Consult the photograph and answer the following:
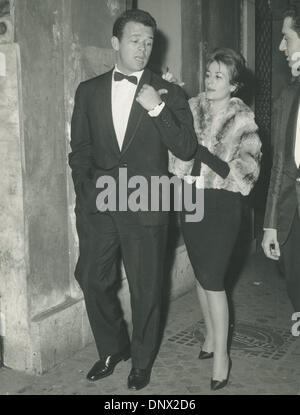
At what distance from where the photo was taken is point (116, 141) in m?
3.86

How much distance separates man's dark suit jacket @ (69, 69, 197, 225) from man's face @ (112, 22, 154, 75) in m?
0.14

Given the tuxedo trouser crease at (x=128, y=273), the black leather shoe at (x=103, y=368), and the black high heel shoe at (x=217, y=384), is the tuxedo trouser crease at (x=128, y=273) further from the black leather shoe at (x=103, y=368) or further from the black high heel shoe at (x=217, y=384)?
the black high heel shoe at (x=217, y=384)

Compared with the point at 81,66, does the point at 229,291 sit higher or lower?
lower

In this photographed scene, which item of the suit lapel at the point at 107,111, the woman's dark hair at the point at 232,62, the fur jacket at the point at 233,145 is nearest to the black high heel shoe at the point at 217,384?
the fur jacket at the point at 233,145

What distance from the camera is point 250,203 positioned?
8133 mm

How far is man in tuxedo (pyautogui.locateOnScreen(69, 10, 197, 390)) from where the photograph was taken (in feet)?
12.5

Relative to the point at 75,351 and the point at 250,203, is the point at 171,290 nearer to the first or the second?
the point at 75,351

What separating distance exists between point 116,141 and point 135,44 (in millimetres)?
658

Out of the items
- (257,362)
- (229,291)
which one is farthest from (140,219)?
(229,291)

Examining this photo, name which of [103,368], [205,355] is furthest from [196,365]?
[103,368]

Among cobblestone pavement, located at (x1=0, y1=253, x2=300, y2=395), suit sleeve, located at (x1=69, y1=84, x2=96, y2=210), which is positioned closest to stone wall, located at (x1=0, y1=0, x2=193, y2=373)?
cobblestone pavement, located at (x1=0, y1=253, x2=300, y2=395)
